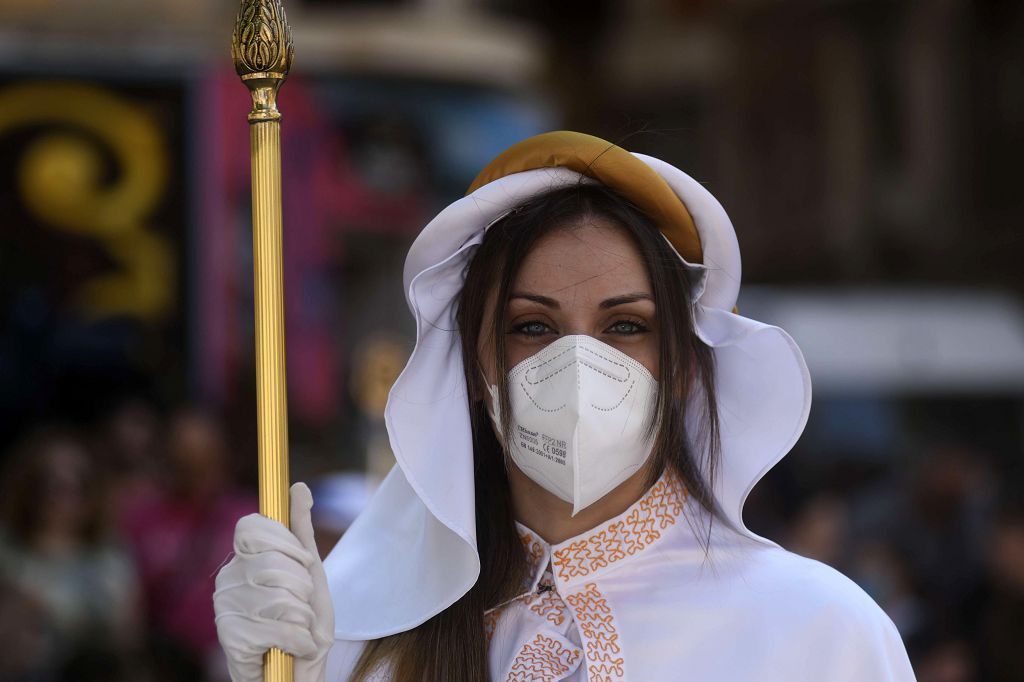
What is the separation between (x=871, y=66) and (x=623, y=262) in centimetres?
1696

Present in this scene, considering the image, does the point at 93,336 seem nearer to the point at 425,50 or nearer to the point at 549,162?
the point at 425,50

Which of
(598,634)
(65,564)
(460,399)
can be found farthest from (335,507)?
(598,634)

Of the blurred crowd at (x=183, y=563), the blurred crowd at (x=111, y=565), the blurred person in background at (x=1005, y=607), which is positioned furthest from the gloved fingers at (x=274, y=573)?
the blurred person in background at (x=1005, y=607)

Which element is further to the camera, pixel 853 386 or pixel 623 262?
pixel 853 386

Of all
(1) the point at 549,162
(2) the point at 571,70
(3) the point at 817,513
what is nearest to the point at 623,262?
(1) the point at 549,162

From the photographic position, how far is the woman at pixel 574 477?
2.89 meters

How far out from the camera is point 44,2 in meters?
12.2

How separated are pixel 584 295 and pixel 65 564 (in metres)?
4.58

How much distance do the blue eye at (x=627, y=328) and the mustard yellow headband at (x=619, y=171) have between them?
200 millimetres

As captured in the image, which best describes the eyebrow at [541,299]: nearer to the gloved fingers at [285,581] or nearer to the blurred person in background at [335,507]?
the gloved fingers at [285,581]

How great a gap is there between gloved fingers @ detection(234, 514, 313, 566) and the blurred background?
3.56 ft

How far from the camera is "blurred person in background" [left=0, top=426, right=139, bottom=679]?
664 cm

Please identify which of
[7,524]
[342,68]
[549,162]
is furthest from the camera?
[342,68]

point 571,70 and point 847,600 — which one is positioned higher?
point 847,600
